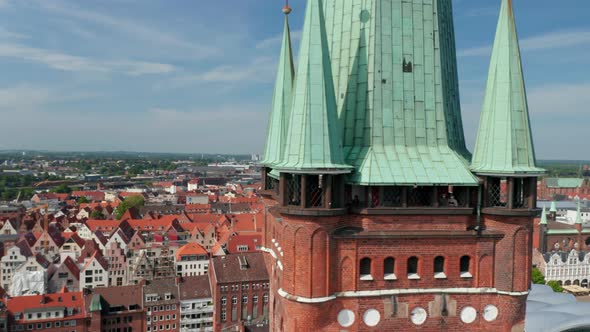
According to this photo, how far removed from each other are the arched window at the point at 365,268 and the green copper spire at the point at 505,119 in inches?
185

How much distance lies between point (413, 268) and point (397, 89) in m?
6.10

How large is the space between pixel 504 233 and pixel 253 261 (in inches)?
3211

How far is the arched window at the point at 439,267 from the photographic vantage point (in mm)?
16766

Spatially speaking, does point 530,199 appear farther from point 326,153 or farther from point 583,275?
point 583,275

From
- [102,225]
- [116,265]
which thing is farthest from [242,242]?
[102,225]

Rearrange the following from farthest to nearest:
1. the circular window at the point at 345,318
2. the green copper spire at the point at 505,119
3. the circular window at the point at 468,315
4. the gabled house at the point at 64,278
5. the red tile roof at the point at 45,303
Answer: the gabled house at the point at 64,278 → the red tile roof at the point at 45,303 → the circular window at the point at 468,315 → the green copper spire at the point at 505,119 → the circular window at the point at 345,318

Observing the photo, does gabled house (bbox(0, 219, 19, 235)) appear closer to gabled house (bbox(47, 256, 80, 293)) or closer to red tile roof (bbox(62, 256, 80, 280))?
gabled house (bbox(47, 256, 80, 293))

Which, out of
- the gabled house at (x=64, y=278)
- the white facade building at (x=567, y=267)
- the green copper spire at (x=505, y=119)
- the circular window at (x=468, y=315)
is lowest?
the white facade building at (x=567, y=267)

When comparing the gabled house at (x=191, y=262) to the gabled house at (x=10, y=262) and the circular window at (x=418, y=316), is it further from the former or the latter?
the circular window at (x=418, y=316)

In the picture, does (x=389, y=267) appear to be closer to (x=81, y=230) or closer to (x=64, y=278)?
(x=64, y=278)

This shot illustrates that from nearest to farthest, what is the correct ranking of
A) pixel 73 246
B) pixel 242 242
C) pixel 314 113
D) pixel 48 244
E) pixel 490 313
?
pixel 314 113, pixel 490 313, pixel 242 242, pixel 73 246, pixel 48 244

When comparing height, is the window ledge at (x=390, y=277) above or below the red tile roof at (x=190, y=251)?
above

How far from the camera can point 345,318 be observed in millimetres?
16375

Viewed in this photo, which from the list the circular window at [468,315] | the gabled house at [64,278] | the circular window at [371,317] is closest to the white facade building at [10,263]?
the gabled house at [64,278]
